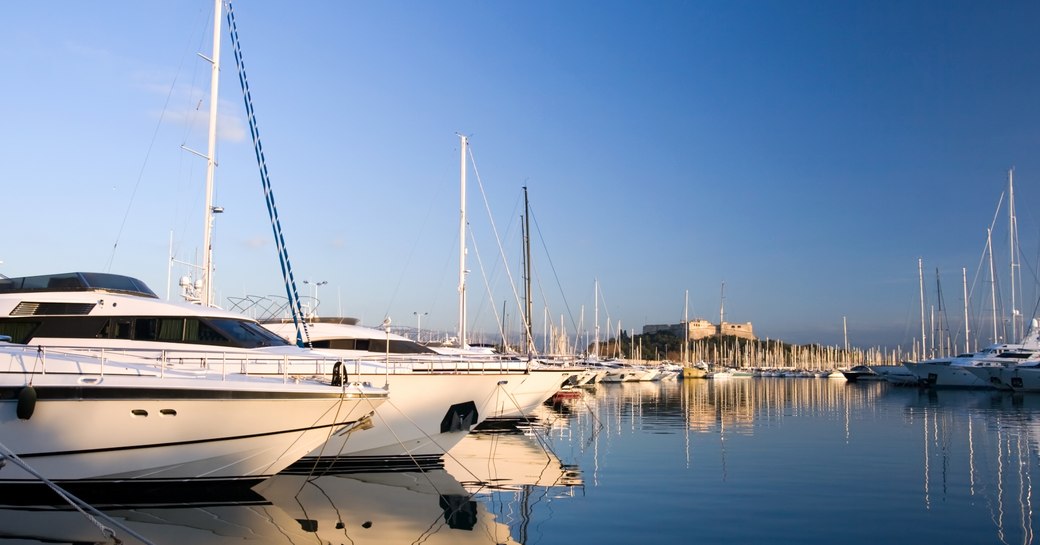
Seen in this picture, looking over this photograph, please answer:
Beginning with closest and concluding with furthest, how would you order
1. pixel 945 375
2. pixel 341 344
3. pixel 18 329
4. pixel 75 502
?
pixel 75 502, pixel 18 329, pixel 341 344, pixel 945 375

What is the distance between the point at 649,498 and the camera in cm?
1326

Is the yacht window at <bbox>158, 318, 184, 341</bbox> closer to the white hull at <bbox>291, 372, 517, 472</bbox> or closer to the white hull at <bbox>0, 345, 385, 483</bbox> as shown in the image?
the white hull at <bbox>0, 345, 385, 483</bbox>

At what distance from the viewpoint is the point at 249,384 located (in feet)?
39.4

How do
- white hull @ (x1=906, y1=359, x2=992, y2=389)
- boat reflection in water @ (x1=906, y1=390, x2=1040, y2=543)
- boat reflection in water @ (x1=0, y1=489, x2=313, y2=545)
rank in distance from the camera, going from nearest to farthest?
1. boat reflection in water @ (x1=0, y1=489, x2=313, y2=545)
2. boat reflection in water @ (x1=906, y1=390, x2=1040, y2=543)
3. white hull @ (x1=906, y1=359, x2=992, y2=389)

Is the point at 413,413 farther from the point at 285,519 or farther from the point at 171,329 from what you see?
→ the point at 171,329

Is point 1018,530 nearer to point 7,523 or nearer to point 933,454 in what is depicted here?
point 933,454

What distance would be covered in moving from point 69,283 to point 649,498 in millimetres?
11732

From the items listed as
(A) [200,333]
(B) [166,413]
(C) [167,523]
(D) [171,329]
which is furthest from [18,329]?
(C) [167,523]

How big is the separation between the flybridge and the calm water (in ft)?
17.4

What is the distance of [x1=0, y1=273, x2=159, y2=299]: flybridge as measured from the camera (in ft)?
52.3

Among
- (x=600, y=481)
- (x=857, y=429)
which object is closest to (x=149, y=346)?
(x=600, y=481)

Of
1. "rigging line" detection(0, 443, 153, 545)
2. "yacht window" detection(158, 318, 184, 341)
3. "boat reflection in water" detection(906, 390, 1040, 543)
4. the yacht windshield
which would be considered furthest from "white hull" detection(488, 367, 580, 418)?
"rigging line" detection(0, 443, 153, 545)

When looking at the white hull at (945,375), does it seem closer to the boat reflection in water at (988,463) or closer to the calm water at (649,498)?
the boat reflection in water at (988,463)

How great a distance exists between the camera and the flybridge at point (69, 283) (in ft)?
52.3
